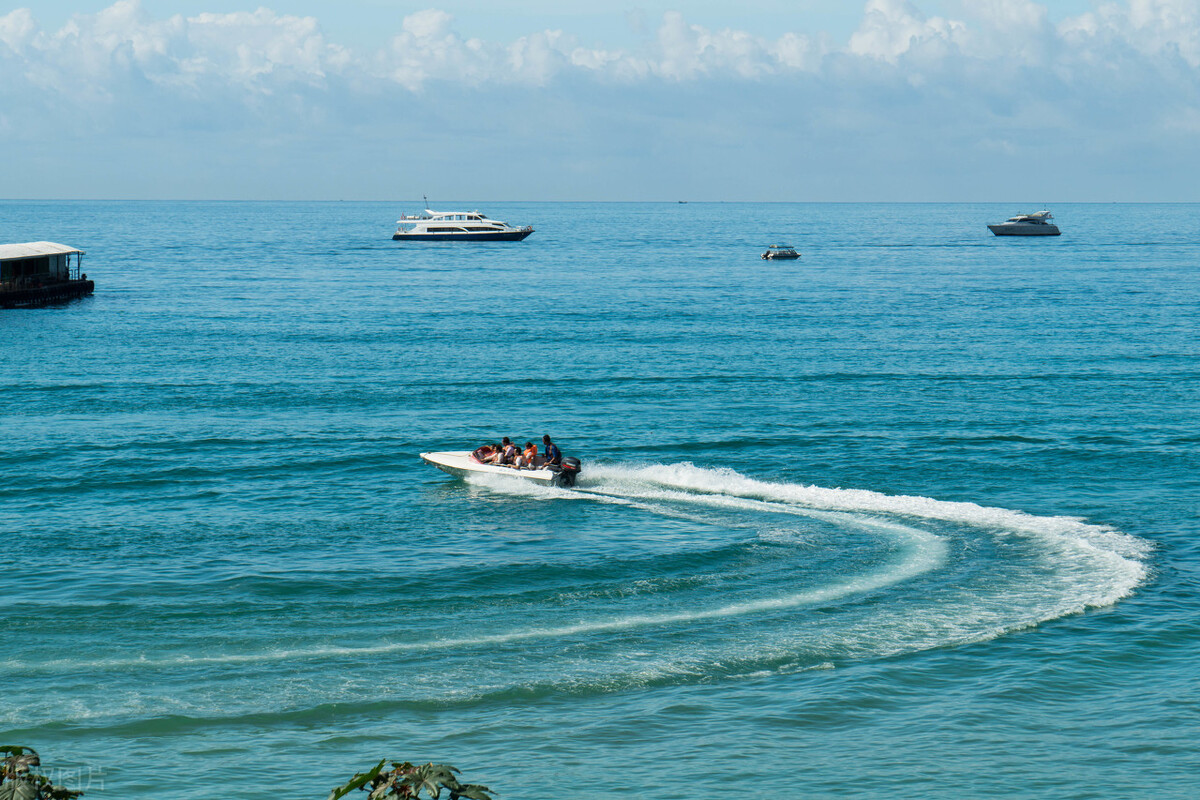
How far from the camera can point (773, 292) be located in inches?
4166

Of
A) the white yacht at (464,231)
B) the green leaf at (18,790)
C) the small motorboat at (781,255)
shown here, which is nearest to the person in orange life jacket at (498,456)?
the green leaf at (18,790)

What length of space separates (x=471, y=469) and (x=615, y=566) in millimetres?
10552

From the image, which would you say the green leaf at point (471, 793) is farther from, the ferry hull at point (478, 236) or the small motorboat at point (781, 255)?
the ferry hull at point (478, 236)

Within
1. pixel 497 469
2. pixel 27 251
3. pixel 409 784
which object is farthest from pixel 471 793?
pixel 27 251

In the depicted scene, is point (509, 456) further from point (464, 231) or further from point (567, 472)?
point (464, 231)

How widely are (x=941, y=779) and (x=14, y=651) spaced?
19183 mm

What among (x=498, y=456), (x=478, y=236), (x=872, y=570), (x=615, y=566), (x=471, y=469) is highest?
(x=478, y=236)

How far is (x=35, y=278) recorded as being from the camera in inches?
3743

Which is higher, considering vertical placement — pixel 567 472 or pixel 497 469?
pixel 567 472

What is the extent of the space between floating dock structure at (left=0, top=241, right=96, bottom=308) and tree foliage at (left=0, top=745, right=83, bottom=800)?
94.5 m

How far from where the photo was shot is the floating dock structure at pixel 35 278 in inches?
3605

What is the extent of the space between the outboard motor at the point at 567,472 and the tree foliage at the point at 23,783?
106 ft

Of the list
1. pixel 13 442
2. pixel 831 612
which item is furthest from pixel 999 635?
pixel 13 442

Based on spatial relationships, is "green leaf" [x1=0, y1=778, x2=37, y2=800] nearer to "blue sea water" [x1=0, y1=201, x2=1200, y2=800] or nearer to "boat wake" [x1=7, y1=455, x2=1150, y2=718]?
"blue sea water" [x1=0, y1=201, x2=1200, y2=800]
